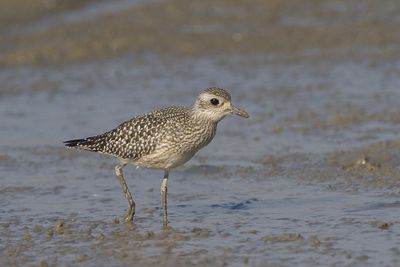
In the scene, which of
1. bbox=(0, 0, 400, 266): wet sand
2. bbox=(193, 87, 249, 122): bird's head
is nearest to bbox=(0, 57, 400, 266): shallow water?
bbox=(0, 0, 400, 266): wet sand

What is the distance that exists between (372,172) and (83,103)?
629 centimetres

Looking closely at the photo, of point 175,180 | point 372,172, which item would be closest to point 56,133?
point 175,180

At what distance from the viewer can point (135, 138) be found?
440 inches

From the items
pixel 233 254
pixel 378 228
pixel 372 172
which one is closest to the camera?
pixel 233 254

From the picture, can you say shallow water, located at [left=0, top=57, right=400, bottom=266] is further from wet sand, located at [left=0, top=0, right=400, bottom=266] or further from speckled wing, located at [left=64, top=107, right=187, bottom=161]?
speckled wing, located at [left=64, top=107, right=187, bottom=161]

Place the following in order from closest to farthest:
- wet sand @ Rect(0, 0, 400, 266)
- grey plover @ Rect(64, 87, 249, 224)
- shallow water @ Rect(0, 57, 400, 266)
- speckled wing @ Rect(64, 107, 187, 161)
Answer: shallow water @ Rect(0, 57, 400, 266)
wet sand @ Rect(0, 0, 400, 266)
grey plover @ Rect(64, 87, 249, 224)
speckled wing @ Rect(64, 107, 187, 161)

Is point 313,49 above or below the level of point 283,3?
below

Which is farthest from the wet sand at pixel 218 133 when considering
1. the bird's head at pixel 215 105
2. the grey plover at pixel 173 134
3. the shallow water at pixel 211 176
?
the bird's head at pixel 215 105

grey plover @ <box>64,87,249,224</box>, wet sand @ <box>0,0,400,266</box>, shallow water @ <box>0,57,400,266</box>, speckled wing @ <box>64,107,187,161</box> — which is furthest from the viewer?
speckled wing @ <box>64,107,187,161</box>

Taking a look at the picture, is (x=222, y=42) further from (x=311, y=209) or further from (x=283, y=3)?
(x=311, y=209)

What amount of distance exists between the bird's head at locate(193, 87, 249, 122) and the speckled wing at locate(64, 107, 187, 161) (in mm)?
297

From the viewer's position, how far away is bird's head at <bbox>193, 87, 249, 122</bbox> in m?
11.0

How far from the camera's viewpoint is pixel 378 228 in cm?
1013

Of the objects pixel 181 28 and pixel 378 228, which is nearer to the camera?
pixel 378 228
